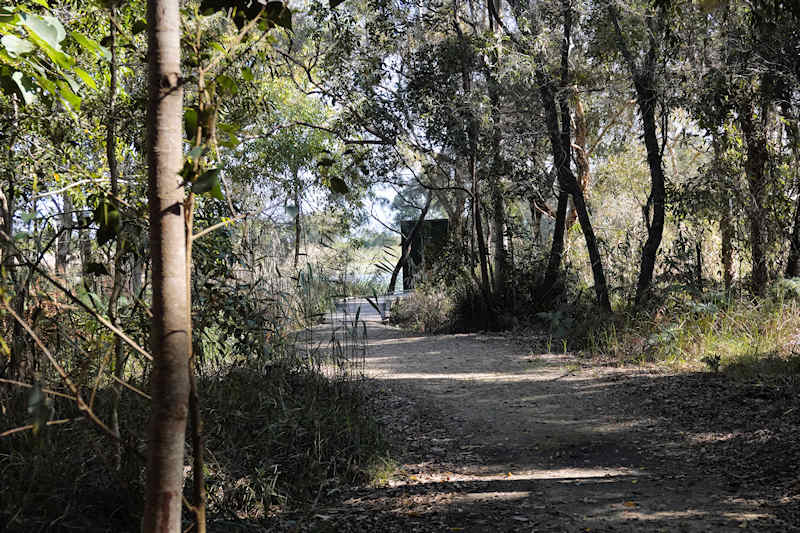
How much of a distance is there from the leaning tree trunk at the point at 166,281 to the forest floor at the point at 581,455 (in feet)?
6.50

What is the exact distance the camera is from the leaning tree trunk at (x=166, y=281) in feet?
4.00

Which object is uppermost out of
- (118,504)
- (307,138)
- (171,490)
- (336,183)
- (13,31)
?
(307,138)

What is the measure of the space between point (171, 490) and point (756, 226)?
8492 mm

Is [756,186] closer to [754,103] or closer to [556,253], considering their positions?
[754,103]

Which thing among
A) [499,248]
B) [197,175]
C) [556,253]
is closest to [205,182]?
[197,175]

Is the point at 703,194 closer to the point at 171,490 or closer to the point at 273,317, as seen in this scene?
the point at 273,317

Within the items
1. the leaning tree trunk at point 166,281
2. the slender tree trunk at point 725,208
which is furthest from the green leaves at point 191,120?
the slender tree trunk at point 725,208

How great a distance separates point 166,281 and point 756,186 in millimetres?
8691

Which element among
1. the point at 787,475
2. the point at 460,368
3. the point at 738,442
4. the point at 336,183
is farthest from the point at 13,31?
the point at 460,368

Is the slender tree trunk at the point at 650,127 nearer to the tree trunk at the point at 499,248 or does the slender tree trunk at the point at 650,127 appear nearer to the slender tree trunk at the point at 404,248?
the tree trunk at the point at 499,248

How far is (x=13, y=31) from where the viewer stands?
243cm

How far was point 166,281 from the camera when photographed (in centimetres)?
125

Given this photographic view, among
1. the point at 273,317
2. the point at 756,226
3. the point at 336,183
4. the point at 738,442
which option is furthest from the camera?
the point at 756,226

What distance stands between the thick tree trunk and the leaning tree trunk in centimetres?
818
